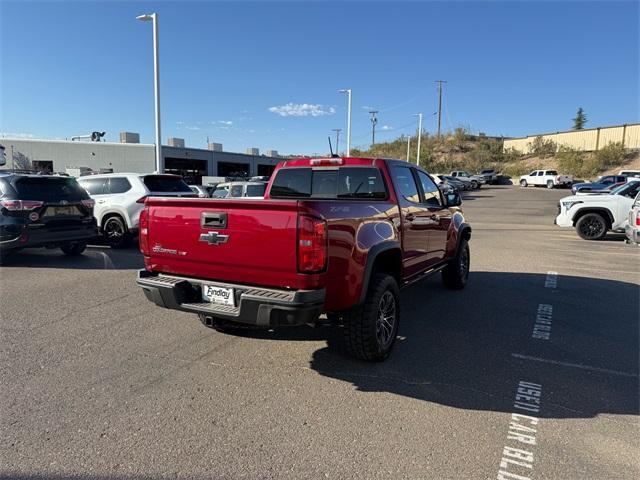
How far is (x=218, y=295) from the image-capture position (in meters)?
3.72

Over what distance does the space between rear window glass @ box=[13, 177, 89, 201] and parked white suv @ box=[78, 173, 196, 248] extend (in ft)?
3.91

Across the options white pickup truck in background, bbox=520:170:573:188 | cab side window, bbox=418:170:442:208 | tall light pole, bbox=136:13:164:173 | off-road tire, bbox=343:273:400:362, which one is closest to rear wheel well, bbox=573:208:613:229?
cab side window, bbox=418:170:442:208

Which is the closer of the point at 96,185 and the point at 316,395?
the point at 316,395

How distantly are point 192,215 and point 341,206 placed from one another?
1.29 meters

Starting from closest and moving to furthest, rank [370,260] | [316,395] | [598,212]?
1. [316,395]
2. [370,260]
3. [598,212]

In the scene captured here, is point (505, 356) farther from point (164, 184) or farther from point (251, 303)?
point (164, 184)

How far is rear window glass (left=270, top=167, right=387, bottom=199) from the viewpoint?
190 inches

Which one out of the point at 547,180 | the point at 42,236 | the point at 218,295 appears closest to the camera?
the point at 218,295

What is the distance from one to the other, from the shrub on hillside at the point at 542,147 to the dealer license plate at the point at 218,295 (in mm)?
69869

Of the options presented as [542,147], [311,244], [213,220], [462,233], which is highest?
[542,147]

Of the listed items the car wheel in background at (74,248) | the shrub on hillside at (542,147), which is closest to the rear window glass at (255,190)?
the car wheel in background at (74,248)

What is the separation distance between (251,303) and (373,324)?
1.13 metres

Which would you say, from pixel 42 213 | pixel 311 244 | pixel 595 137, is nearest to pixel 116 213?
pixel 42 213

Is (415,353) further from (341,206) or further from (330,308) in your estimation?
(341,206)
